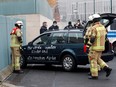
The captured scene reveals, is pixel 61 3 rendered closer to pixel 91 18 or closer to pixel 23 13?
pixel 23 13

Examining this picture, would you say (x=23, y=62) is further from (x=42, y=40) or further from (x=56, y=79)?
(x=56, y=79)

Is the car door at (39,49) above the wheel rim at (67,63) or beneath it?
above

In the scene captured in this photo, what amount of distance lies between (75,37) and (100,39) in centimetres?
211

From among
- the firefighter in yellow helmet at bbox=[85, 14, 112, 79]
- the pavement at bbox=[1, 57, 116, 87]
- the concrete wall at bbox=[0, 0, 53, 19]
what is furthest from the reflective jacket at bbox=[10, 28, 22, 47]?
the concrete wall at bbox=[0, 0, 53, 19]

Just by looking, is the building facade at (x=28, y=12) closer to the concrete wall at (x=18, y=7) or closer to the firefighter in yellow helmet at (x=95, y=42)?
the concrete wall at (x=18, y=7)

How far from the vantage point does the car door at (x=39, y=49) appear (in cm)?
1441

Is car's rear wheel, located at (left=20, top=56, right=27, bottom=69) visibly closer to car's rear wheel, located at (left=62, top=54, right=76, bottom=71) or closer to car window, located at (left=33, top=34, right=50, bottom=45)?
car window, located at (left=33, top=34, right=50, bottom=45)

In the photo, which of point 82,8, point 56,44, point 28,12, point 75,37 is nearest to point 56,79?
point 75,37

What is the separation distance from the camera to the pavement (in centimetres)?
1088

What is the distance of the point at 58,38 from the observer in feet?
46.3

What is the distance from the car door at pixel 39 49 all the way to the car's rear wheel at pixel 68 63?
877mm

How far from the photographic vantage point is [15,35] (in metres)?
13.2

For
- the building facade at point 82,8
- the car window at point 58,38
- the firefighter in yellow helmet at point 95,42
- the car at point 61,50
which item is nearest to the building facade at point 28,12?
the car at point 61,50

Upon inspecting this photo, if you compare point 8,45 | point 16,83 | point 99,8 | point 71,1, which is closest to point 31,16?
point 8,45
